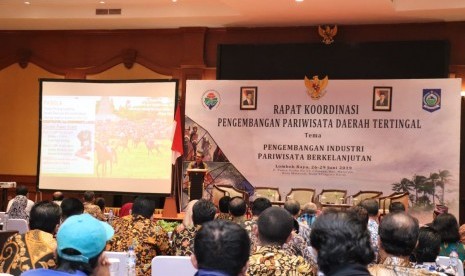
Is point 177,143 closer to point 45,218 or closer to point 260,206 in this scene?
point 260,206

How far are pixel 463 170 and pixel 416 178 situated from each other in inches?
40.3

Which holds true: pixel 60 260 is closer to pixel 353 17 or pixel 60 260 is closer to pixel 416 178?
pixel 416 178

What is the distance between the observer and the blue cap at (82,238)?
2365mm

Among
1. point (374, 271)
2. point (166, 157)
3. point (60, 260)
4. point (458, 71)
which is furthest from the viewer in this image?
point (166, 157)

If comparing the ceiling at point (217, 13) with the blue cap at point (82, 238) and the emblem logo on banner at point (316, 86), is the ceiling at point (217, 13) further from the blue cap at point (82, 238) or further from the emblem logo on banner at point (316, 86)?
the blue cap at point (82, 238)

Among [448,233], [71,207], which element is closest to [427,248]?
[448,233]

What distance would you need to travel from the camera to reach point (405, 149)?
34.7ft

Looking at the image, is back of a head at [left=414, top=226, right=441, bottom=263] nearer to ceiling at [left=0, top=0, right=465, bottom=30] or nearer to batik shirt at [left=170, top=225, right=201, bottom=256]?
batik shirt at [left=170, top=225, right=201, bottom=256]

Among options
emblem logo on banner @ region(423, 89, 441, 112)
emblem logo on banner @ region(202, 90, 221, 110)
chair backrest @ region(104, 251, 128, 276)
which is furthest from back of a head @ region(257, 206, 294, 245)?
emblem logo on banner @ region(202, 90, 221, 110)

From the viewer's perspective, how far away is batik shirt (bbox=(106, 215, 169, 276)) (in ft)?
15.3

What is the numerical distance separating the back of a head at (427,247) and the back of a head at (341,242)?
4.88 feet

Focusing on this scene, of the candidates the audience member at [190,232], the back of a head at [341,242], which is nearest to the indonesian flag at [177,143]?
the audience member at [190,232]

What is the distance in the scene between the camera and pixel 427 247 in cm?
345

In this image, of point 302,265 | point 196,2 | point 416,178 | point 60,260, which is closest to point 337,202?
point 416,178
